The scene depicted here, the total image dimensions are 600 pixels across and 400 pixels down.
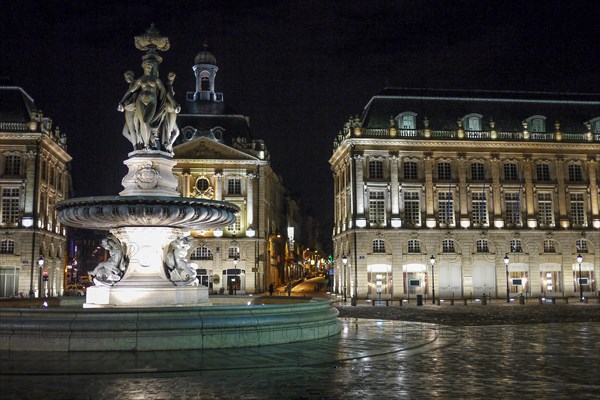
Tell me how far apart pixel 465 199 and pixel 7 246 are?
140 ft

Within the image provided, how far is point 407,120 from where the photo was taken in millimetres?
63969

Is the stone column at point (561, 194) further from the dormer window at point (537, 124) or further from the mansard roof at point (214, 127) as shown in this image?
the mansard roof at point (214, 127)

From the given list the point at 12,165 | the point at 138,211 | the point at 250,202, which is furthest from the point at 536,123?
the point at 138,211

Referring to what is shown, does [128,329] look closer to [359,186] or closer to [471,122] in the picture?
[359,186]

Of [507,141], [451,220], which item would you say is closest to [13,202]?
[451,220]

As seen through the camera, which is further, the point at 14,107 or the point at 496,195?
the point at 496,195

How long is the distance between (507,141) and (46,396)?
5996 cm

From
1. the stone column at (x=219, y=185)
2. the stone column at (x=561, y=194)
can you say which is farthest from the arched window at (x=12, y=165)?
the stone column at (x=561, y=194)

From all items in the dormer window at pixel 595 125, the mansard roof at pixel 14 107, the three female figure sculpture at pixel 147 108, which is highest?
the mansard roof at pixel 14 107

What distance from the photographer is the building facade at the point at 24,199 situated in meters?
58.5

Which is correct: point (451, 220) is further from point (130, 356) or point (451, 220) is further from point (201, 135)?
point (130, 356)

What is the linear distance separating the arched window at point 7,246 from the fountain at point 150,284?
44.6m

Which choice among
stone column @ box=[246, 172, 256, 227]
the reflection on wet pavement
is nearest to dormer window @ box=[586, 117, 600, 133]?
stone column @ box=[246, 172, 256, 227]

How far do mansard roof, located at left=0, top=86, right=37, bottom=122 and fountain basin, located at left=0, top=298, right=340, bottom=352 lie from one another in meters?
51.8
